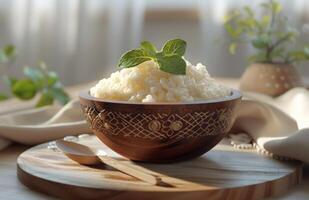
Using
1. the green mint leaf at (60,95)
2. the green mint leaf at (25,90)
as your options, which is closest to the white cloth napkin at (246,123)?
the green mint leaf at (60,95)

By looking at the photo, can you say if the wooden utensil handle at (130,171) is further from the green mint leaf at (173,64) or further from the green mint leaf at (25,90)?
the green mint leaf at (25,90)

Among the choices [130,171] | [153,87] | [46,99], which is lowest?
[46,99]

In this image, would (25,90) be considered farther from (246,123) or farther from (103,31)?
(246,123)

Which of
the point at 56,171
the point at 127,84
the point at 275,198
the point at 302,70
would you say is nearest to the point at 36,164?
the point at 56,171

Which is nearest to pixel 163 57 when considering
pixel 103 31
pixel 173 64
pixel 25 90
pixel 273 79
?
pixel 173 64

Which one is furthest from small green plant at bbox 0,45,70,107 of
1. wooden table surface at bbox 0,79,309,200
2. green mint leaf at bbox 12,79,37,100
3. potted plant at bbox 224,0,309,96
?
wooden table surface at bbox 0,79,309,200

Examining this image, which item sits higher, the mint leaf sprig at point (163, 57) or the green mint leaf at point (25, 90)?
the mint leaf sprig at point (163, 57)

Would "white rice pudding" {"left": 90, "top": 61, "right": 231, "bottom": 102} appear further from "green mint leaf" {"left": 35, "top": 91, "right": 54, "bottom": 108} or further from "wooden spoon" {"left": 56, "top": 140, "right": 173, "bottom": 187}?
"green mint leaf" {"left": 35, "top": 91, "right": 54, "bottom": 108}
